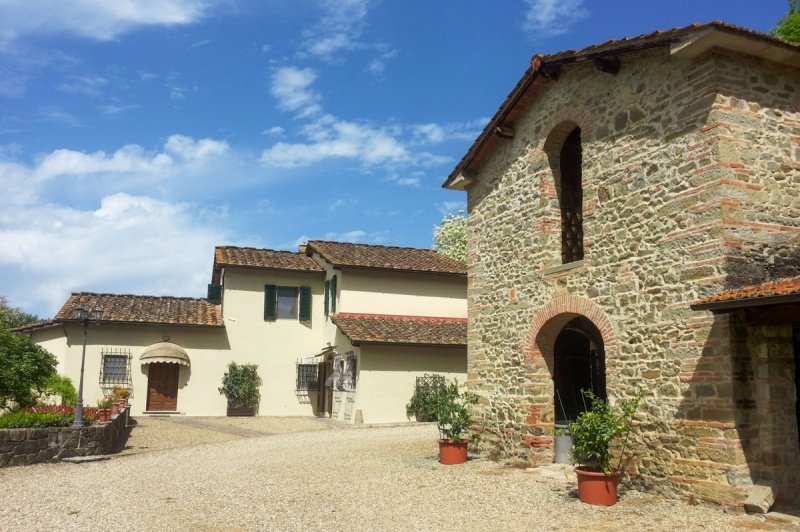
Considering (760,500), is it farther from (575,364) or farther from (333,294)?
(333,294)

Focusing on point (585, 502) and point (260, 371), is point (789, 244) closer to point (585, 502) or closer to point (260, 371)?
point (585, 502)

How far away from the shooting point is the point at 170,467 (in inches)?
471

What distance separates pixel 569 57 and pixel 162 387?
1953cm

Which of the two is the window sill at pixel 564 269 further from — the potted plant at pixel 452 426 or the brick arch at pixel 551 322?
Answer: the potted plant at pixel 452 426

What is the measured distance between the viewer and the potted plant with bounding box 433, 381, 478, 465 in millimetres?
11562

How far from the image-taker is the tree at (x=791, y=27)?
1812cm

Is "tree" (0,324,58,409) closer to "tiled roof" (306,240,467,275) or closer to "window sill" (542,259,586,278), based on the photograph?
"tiled roof" (306,240,467,275)

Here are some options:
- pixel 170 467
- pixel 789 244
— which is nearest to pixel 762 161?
pixel 789 244

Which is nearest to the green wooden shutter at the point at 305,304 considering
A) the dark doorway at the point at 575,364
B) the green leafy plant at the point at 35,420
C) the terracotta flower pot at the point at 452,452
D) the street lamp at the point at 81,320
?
the street lamp at the point at 81,320

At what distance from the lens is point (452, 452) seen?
37.9 ft

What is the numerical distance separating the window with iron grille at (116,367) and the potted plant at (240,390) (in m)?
3.41

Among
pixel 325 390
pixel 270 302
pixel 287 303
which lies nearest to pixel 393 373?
pixel 325 390

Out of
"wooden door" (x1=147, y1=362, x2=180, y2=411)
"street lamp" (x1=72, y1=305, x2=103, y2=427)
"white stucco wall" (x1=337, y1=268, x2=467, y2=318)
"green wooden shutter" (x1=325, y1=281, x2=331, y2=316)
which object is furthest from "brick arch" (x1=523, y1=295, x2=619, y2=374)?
"wooden door" (x1=147, y1=362, x2=180, y2=411)

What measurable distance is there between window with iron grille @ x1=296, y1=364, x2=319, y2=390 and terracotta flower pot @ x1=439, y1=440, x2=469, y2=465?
1449 cm
